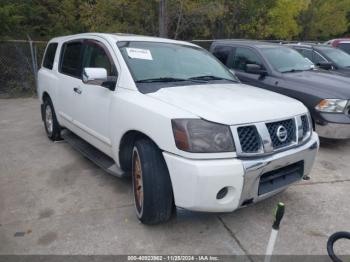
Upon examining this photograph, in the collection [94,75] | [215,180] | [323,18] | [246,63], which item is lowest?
[215,180]

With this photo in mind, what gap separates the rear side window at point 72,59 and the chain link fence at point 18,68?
20.3 feet

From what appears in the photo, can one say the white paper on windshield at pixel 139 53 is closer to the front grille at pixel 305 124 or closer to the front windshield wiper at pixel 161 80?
the front windshield wiper at pixel 161 80

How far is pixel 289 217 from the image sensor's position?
3451 mm

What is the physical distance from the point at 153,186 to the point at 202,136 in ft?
2.04

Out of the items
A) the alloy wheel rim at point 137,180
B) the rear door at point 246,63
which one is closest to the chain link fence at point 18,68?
the rear door at point 246,63

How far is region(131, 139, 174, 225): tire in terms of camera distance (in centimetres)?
292

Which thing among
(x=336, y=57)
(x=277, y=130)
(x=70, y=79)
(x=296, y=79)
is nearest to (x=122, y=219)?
(x=277, y=130)

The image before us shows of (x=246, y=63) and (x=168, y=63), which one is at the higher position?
(x=168, y=63)

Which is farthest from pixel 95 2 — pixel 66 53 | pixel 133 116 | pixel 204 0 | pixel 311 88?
pixel 133 116

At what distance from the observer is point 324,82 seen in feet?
18.5

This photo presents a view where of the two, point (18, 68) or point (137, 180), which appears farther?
point (18, 68)

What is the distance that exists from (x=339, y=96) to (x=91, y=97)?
3.72 m

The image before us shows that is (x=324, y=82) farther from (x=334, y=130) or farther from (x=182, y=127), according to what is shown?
(x=182, y=127)

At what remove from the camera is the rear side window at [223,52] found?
282 inches
